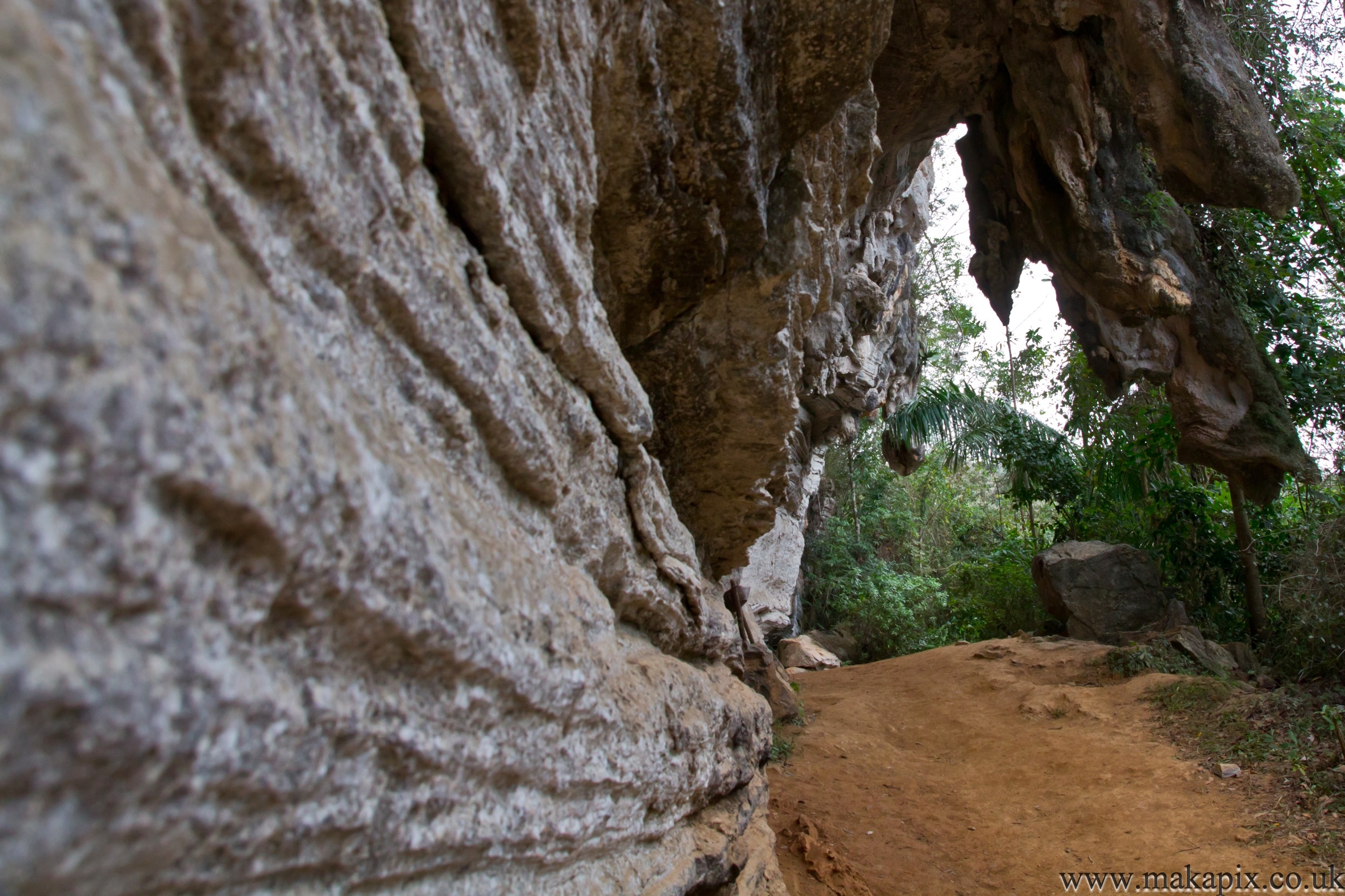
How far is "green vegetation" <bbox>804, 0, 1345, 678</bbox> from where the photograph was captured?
7.87m

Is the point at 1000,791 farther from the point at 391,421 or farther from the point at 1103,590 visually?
the point at 391,421

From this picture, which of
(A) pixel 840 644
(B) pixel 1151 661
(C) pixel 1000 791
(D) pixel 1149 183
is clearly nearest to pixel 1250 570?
(B) pixel 1151 661

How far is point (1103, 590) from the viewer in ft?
31.5

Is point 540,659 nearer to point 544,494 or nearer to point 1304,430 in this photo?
point 544,494

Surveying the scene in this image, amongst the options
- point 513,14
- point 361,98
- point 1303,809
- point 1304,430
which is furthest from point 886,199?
point 361,98

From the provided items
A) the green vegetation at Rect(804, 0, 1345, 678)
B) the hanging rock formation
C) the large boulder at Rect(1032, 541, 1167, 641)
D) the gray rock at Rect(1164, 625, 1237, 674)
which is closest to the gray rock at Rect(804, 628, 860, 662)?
the green vegetation at Rect(804, 0, 1345, 678)

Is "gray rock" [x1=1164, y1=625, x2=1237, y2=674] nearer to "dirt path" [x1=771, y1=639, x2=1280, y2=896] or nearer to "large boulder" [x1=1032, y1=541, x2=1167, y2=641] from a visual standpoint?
"dirt path" [x1=771, y1=639, x2=1280, y2=896]

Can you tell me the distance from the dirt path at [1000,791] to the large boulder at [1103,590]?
880 millimetres

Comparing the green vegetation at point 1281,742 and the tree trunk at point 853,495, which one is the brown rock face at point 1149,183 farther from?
the tree trunk at point 853,495

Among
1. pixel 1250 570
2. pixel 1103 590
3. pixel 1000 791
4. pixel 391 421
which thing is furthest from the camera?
pixel 1103 590

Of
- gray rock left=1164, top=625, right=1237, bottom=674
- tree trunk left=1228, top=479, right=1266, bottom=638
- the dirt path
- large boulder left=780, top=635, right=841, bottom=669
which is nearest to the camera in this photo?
the dirt path

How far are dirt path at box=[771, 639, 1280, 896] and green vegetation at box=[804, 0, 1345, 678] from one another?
119cm

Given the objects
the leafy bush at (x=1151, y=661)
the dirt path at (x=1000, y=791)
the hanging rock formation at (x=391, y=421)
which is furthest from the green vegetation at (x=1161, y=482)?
the hanging rock formation at (x=391, y=421)

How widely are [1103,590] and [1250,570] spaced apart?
1628 mm
